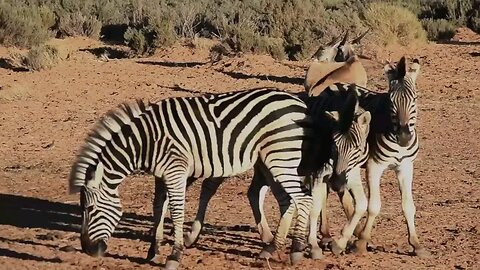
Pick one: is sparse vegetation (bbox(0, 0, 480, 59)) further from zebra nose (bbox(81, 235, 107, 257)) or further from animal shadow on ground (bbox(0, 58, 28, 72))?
zebra nose (bbox(81, 235, 107, 257))

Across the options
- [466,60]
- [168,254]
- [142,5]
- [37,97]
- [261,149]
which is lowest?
[168,254]

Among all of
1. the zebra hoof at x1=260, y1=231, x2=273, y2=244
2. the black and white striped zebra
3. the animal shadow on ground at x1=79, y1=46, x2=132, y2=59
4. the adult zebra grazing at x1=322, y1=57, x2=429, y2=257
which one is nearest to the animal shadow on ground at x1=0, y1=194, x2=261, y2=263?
the zebra hoof at x1=260, y1=231, x2=273, y2=244

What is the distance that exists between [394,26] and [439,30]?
216 centimetres

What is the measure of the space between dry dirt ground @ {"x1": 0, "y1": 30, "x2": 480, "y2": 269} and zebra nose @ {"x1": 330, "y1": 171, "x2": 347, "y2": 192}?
2.91ft

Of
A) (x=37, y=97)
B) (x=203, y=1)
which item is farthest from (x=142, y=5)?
(x=37, y=97)

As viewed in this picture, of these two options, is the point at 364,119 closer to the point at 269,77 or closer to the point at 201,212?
the point at 201,212

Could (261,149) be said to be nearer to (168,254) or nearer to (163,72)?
(168,254)

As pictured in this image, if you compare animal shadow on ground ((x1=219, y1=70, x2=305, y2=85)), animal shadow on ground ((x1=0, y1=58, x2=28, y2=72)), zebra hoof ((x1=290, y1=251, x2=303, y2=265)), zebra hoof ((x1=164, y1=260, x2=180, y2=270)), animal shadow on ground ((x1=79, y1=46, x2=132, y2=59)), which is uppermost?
animal shadow on ground ((x1=79, y1=46, x2=132, y2=59))

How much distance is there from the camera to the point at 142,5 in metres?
37.2

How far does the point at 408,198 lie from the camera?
9.71 metres

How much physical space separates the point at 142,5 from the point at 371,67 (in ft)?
51.5

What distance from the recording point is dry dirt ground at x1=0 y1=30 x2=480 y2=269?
9883 millimetres

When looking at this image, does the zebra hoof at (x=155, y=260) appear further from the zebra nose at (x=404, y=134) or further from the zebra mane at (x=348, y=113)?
the zebra nose at (x=404, y=134)

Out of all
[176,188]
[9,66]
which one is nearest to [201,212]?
[176,188]
